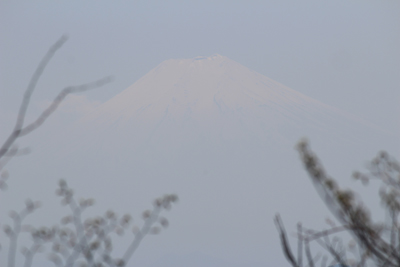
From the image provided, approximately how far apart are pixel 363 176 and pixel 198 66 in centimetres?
4918

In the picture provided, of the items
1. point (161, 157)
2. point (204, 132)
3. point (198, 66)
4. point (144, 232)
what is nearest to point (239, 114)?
point (204, 132)

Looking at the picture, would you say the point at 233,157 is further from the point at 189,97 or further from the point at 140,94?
the point at 140,94

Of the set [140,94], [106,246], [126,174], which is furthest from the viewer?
[140,94]

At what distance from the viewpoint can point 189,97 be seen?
145 feet

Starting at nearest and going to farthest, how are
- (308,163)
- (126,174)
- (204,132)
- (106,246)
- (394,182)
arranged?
1. (308,163)
2. (394,182)
3. (106,246)
4. (126,174)
5. (204,132)

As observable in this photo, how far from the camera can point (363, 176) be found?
2.27 metres

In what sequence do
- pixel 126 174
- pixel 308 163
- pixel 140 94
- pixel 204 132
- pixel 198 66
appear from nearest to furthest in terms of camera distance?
1. pixel 308 163
2. pixel 126 174
3. pixel 204 132
4. pixel 140 94
5. pixel 198 66

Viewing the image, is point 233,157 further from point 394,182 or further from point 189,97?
point 394,182

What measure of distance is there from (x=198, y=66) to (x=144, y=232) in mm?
47566

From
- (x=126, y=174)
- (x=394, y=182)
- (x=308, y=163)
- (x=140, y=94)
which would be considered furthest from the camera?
(x=140, y=94)

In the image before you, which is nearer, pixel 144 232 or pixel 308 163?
pixel 308 163

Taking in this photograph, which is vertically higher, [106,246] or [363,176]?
[106,246]

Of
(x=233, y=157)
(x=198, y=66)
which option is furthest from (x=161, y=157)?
(x=198, y=66)

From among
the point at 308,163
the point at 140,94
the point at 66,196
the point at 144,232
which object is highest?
the point at 140,94
